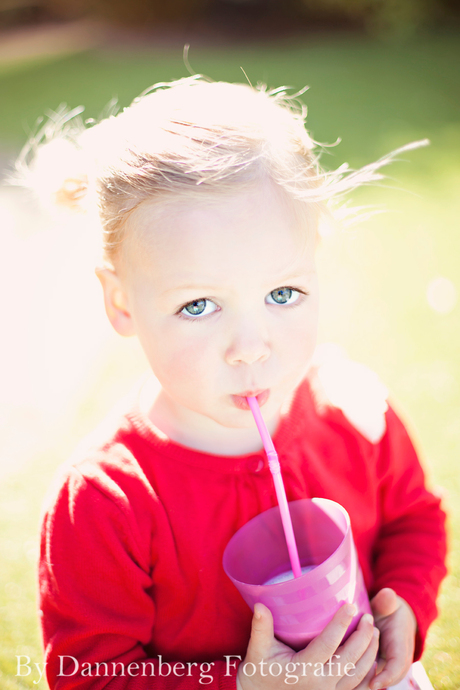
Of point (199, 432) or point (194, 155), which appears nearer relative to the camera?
point (194, 155)

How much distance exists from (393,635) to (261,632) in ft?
0.95

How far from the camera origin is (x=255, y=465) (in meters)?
1.03

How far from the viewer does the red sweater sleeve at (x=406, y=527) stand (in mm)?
1113

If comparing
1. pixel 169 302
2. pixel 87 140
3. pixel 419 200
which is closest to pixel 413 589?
pixel 169 302

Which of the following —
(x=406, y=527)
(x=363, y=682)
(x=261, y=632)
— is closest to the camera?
(x=261, y=632)

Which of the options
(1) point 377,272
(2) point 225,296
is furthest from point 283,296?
(1) point 377,272

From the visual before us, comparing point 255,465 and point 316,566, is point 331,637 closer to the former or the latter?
point 316,566

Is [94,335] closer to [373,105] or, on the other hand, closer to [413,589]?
[413,589]

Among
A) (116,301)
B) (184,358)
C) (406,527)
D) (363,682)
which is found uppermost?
(116,301)

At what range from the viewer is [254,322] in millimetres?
896

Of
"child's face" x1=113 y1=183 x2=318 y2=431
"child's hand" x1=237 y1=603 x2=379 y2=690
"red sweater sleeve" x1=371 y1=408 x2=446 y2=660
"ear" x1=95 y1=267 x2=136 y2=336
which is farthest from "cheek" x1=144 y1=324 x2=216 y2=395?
"red sweater sleeve" x1=371 y1=408 x2=446 y2=660

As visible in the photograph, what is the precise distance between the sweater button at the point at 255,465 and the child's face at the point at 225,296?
91 mm

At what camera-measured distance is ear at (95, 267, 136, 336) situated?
103 cm

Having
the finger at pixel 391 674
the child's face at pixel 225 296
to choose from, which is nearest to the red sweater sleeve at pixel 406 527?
the finger at pixel 391 674
